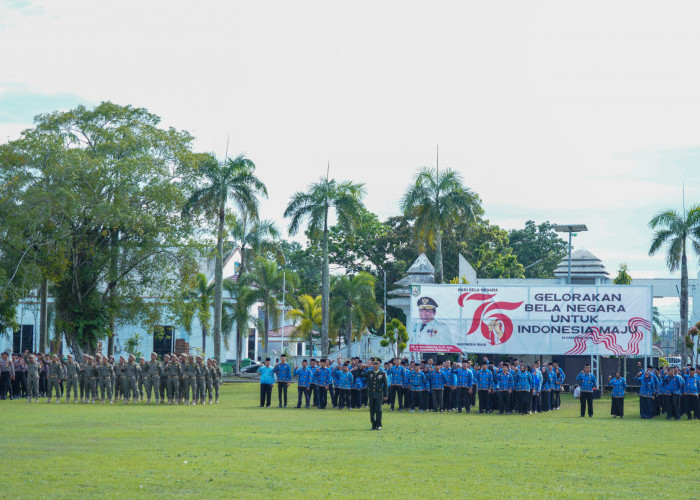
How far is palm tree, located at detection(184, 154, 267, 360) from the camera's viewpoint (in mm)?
45312

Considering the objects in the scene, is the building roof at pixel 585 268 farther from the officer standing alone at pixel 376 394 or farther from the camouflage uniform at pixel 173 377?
the officer standing alone at pixel 376 394

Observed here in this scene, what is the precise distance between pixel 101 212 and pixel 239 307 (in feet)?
78.1

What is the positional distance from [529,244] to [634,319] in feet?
172

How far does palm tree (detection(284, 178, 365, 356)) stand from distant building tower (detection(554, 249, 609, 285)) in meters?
12.7

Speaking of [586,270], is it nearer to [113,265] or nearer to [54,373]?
[113,265]

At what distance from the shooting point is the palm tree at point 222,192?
45.3 metres

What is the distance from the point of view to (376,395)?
65.5ft

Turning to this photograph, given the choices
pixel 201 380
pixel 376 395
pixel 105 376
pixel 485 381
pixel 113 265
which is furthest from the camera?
pixel 113 265

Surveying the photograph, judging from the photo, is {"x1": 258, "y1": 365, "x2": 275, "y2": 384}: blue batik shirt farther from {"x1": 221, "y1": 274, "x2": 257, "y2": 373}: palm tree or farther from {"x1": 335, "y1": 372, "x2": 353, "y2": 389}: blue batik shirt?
{"x1": 221, "y1": 274, "x2": 257, "y2": 373}: palm tree

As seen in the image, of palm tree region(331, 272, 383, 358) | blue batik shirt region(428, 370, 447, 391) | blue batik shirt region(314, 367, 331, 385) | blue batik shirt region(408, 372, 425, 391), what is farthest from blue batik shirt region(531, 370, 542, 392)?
palm tree region(331, 272, 383, 358)

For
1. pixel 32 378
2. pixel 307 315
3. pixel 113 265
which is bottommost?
pixel 32 378

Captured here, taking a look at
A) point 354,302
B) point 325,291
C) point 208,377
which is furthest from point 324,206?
point 208,377

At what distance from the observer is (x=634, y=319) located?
3428 centimetres

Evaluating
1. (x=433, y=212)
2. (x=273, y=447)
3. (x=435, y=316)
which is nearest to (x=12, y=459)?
(x=273, y=447)
